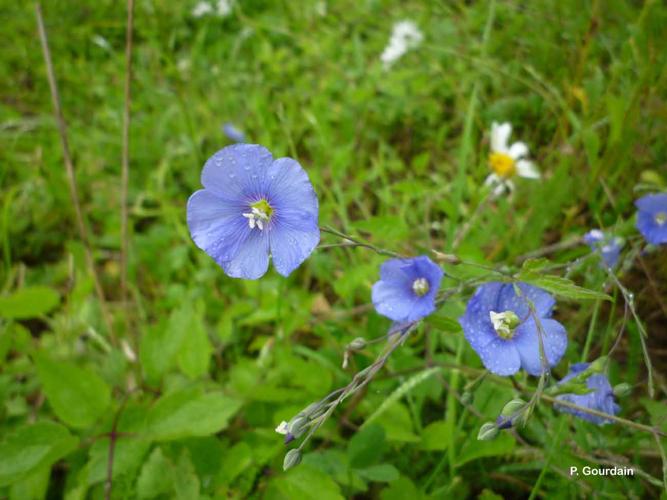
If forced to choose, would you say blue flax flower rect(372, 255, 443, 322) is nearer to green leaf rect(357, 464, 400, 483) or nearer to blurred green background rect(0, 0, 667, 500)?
blurred green background rect(0, 0, 667, 500)

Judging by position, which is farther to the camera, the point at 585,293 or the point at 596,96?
the point at 596,96

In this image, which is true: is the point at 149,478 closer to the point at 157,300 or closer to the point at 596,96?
the point at 157,300

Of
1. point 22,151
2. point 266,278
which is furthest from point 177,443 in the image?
point 22,151

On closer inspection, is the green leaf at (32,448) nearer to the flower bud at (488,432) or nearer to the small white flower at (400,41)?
the flower bud at (488,432)

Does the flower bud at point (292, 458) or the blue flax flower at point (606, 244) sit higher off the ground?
Answer: the blue flax flower at point (606, 244)

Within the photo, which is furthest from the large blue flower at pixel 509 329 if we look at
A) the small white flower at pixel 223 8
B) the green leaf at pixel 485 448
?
the small white flower at pixel 223 8

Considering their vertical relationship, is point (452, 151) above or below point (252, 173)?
below
